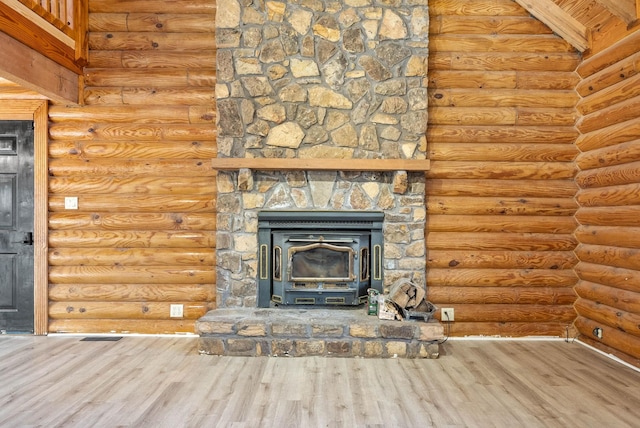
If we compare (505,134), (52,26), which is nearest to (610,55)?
(505,134)

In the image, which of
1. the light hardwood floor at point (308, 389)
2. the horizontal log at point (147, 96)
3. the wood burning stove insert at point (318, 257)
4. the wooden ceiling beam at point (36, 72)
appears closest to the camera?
the light hardwood floor at point (308, 389)

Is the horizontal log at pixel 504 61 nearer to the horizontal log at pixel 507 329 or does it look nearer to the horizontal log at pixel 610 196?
the horizontal log at pixel 610 196

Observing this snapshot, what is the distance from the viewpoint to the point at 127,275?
3.94m

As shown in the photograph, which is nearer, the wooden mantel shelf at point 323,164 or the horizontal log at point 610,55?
the horizontal log at point 610,55

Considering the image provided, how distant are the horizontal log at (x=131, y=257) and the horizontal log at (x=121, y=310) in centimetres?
40

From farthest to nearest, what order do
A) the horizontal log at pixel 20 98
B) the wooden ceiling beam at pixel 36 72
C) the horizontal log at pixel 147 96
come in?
the horizontal log at pixel 147 96, the horizontal log at pixel 20 98, the wooden ceiling beam at pixel 36 72

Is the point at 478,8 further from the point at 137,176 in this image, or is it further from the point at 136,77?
the point at 137,176

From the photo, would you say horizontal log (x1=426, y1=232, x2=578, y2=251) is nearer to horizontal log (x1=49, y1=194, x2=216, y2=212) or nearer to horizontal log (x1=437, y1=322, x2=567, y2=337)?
horizontal log (x1=437, y1=322, x2=567, y2=337)

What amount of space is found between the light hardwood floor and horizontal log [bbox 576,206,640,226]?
1.17m

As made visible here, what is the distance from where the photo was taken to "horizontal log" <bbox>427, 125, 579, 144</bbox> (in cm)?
394

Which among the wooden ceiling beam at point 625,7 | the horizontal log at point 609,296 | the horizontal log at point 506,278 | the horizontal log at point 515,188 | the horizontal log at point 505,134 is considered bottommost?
the horizontal log at point 609,296

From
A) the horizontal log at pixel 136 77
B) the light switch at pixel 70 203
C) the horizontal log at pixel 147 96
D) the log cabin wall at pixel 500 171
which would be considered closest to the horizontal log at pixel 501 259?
the log cabin wall at pixel 500 171

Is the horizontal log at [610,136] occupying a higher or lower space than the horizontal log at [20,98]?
lower

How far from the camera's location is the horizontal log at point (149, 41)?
3949 mm
